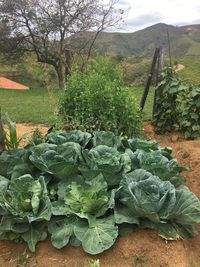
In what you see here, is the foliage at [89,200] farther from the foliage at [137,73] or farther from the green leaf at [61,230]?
the foliage at [137,73]

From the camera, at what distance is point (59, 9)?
1889cm

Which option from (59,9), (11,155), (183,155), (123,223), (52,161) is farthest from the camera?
(59,9)

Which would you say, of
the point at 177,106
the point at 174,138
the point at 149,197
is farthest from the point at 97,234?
the point at 177,106

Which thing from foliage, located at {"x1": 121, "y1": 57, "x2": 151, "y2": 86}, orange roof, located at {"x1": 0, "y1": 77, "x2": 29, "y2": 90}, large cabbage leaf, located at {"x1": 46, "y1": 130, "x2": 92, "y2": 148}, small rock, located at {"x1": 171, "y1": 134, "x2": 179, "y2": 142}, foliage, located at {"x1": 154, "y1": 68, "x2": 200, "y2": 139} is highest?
large cabbage leaf, located at {"x1": 46, "y1": 130, "x2": 92, "y2": 148}

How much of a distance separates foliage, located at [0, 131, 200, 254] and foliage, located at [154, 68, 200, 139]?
259 cm

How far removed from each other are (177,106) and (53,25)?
1379 cm

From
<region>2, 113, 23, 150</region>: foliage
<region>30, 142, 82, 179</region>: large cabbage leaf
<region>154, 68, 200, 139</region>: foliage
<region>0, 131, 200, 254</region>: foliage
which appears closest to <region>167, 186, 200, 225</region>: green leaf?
<region>0, 131, 200, 254</region>: foliage

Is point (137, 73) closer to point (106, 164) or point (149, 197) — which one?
point (106, 164)

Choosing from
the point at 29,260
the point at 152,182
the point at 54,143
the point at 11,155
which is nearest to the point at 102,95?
the point at 54,143

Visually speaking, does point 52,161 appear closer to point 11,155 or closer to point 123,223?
point 11,155

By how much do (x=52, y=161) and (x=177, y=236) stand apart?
1090mm

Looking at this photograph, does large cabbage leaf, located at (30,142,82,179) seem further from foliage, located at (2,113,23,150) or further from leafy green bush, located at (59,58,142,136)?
leafy green bush, located at (59,58,142,136)

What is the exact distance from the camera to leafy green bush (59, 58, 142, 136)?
516cm

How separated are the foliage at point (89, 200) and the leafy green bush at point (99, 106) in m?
1.67
